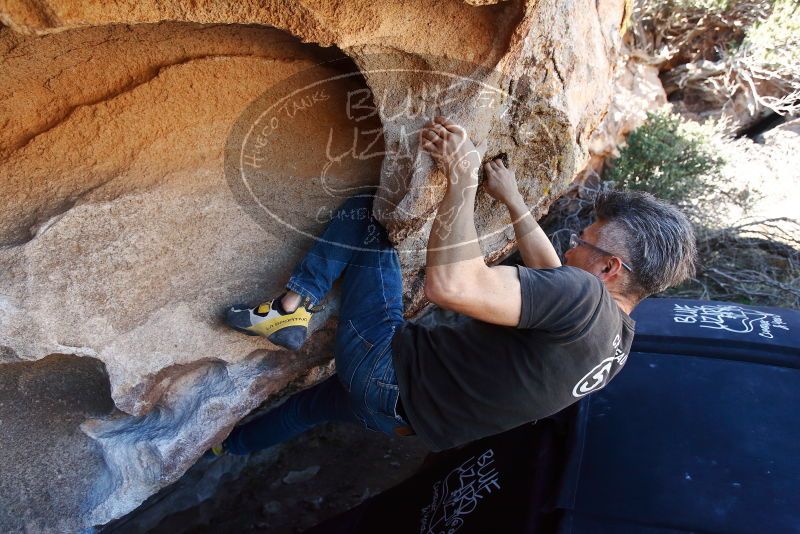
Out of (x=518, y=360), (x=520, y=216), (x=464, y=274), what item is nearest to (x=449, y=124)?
(x=520, y=216)

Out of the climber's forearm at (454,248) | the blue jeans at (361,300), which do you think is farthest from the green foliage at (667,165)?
the climber's forearm at (454,248)

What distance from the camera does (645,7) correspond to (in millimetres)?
4348

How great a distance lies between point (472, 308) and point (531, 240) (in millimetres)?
567

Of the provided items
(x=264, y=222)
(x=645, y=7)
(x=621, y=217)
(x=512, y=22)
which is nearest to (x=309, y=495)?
(x=264, y=222)

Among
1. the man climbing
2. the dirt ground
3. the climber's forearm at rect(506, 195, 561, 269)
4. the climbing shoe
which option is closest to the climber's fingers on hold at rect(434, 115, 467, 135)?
the man climbing

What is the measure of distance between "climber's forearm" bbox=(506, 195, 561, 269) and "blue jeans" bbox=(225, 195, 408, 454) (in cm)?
38

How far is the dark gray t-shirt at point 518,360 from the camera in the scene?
128 centimetres

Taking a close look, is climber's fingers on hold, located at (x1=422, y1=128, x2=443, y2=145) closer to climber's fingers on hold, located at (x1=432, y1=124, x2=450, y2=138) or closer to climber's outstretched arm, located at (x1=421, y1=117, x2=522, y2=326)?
climber's fingers on hold, located at (x1=432, y1=124, x2=450, y2=138)

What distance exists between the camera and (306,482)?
282 cm

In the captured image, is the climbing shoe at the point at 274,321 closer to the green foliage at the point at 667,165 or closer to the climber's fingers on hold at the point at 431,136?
the climber's fingers on hold at the point at 431,136

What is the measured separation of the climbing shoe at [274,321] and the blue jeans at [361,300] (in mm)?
62

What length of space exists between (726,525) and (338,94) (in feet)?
5.12

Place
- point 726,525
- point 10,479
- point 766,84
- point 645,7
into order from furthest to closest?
Answer: point 766,84 < point 645,7 < point 10,479 < point 726,525

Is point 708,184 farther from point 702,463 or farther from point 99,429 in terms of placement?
point 99,429
